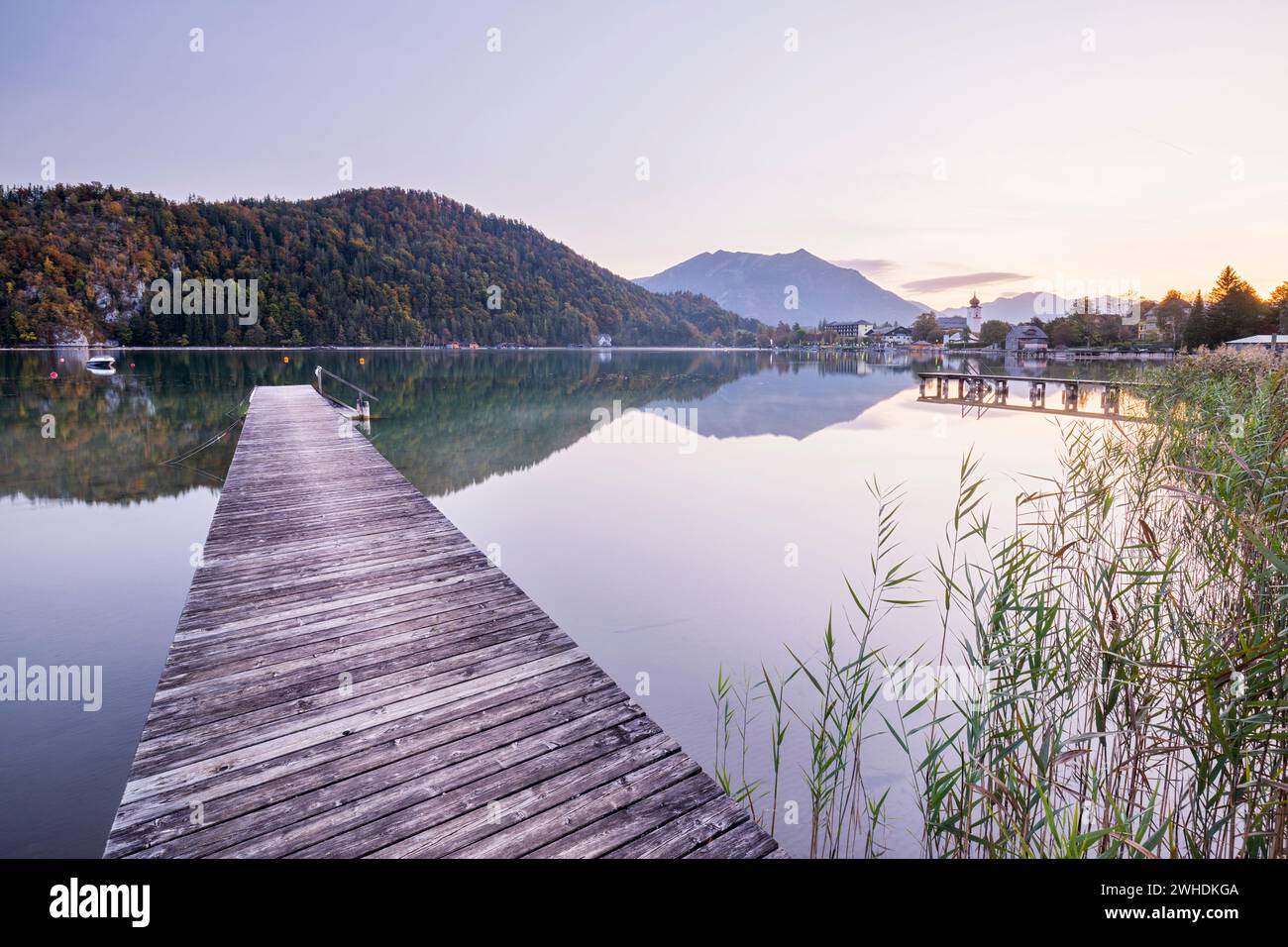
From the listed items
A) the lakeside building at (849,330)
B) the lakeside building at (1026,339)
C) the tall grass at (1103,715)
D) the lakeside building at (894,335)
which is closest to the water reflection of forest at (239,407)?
the tall grass at (1103,715)

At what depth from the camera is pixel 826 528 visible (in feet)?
37.4

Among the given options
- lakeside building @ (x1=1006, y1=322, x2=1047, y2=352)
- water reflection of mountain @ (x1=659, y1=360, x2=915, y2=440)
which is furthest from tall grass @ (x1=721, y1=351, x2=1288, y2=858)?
lakeside building @ (x1=1006, y1=322, x2=1047, y2=352)

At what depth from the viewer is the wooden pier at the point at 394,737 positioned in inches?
94.3

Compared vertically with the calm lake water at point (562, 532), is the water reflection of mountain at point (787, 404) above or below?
above

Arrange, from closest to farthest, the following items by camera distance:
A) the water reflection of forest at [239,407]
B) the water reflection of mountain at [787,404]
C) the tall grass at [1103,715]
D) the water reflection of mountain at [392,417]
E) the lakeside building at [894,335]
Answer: the tall grass at [1103,715] < the water reflection of forest at [239,407] < the water reflection of mountain at [392,417] < the water reflection of mountain at [787,404] < the lakeside building at [894,335]

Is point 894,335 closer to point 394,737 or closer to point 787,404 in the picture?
point 787,404

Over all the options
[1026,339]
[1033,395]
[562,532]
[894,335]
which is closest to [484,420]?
[562,532]

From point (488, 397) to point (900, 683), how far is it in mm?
29739

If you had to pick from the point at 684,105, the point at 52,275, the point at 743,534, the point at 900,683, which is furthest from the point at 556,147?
the point at 52,275

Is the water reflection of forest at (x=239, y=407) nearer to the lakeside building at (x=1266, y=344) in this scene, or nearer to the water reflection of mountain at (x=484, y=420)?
the water reflection of mountain at (x=484, y=420)

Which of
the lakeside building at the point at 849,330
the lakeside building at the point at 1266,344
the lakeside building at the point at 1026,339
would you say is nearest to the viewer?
the lakeside building at the point at 1266,344

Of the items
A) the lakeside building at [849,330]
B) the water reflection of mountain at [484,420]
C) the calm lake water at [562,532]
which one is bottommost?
the calm lake water at [562,532]

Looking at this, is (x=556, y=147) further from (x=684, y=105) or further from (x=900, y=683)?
(x=900, y=683)

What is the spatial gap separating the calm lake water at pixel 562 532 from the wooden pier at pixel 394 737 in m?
1.34
